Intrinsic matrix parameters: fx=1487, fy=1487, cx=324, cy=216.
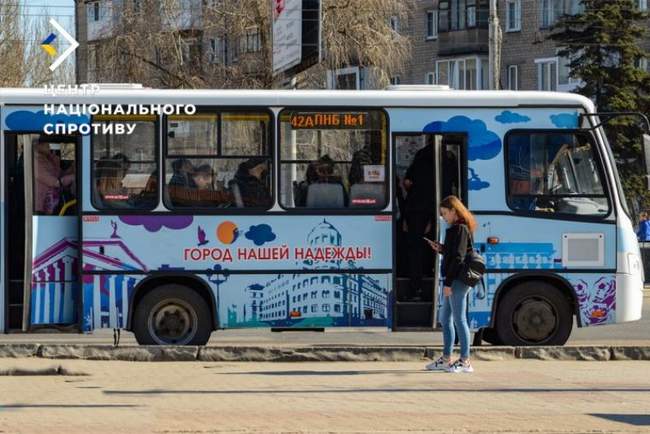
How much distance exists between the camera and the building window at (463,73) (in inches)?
2448

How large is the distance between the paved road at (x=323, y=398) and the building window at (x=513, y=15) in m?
48.2

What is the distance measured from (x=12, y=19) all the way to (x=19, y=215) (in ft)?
107

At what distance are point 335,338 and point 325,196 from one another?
12.8 feet

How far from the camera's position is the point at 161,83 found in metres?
34.5

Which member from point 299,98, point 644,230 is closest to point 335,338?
point 299,98

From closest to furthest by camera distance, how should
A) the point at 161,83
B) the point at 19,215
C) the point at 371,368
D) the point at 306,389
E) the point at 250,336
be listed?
1. the point at 306,389
2. the point at 371,368
3. the point at 19,215
4. the point at 250,336
5. the point at 161,83

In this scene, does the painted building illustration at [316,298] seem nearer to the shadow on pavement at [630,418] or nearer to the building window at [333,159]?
the building window at [333,159]

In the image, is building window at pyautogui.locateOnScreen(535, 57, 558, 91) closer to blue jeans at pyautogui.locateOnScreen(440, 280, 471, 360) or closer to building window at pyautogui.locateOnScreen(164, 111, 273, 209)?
building window at pyautogui.locateOnScreen(164, 111, 273, 209)

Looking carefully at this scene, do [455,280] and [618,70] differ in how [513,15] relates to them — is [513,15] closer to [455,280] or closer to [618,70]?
[618,70]

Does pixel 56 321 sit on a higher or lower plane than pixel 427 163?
lower

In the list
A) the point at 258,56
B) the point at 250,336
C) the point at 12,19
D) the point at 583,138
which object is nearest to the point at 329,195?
the point at 583,138

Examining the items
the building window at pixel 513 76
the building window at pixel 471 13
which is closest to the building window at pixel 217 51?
the building window at pixel 471 13

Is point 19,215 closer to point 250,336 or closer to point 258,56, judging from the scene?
point 250,336

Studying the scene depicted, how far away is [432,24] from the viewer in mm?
65812
